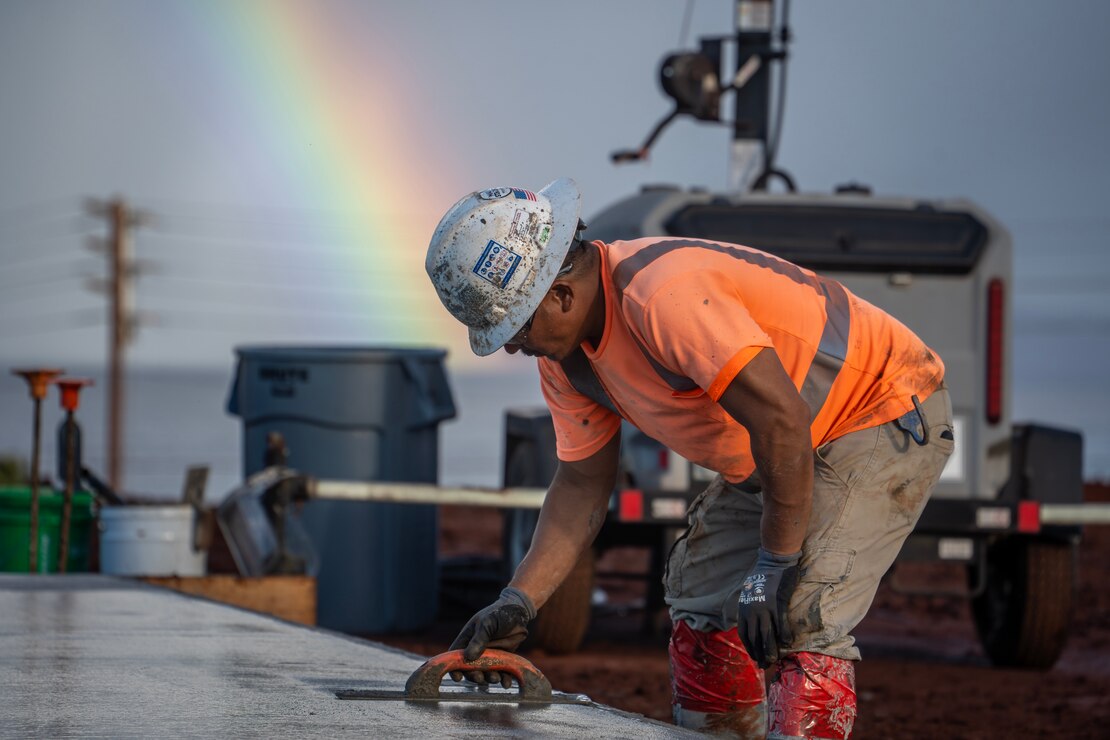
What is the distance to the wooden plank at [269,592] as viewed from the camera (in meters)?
7.07

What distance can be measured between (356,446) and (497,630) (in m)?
5.10

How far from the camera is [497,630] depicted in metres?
3.83

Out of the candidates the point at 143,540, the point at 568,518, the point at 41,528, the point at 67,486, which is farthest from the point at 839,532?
the point at 41,528

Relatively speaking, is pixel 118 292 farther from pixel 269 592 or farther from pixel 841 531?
pixel 841 531

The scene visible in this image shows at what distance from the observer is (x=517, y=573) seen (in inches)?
157

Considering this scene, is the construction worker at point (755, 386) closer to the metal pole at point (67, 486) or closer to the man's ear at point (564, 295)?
the man's ear at point (564, 295)

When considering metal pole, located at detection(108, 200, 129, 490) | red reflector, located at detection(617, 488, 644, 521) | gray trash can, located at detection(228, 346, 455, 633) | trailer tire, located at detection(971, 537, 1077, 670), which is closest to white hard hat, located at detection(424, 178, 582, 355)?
red reflector, located at detection(617, 488, 644, 521)

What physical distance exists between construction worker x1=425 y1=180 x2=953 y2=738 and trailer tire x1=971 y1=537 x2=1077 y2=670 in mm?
4778

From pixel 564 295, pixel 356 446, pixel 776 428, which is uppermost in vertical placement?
pixel 564 295

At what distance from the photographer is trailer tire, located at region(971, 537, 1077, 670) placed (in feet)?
27.0

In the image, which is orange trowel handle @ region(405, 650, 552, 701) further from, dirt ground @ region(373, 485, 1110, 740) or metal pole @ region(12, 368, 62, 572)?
metal pole @ region(12, 368, 62, 572)

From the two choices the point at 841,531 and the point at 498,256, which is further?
the point at 841,531

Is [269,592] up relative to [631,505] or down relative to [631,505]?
down

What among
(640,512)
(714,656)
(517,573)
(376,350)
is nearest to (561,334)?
(517,573)
